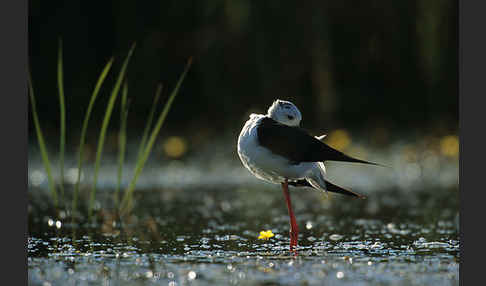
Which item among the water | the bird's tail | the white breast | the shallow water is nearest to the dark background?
the water

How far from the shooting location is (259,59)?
43.9ft

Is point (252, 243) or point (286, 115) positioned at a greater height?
Answer: point (286, 115)

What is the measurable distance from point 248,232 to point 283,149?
47.4 inches

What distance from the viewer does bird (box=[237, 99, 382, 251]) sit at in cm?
579

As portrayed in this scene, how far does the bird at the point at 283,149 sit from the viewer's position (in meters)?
5.79

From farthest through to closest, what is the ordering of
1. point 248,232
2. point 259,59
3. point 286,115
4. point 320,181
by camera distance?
point 259,59 → point 248,232 → point 320,181 → point 286,115

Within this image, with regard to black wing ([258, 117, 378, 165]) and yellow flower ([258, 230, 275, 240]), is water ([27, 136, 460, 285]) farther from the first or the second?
black wing ([258, 117, 378, 165])

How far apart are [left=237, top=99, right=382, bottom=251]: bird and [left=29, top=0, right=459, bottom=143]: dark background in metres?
7.39

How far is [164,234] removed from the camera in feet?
21.9

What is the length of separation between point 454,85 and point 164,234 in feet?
25.5

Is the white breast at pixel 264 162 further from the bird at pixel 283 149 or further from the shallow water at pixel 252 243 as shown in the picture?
the shallow water at pixel 252 243

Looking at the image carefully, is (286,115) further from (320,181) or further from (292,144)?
(320,181)

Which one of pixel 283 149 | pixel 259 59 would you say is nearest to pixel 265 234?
pixel 283 149

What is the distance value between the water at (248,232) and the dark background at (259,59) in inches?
84.5
